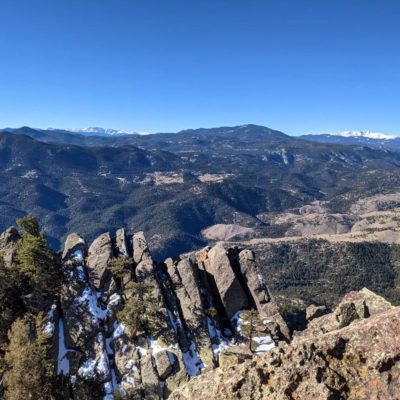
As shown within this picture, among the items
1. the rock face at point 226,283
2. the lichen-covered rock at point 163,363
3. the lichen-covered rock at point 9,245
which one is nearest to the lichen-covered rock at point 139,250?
the rock face at point 226,283

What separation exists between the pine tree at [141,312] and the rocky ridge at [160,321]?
0.83 metres

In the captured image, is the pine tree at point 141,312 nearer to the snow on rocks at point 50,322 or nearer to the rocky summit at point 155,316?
the rocky summit at point 155,316

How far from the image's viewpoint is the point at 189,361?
193 ft

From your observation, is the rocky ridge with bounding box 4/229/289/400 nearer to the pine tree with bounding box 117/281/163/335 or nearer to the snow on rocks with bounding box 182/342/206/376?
the snow on rocks with bounding box 182/342/206/376

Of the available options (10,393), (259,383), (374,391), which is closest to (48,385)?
(10,393)

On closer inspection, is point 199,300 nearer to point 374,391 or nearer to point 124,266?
point 124,266

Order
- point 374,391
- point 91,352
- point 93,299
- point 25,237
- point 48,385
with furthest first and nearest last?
point 25,237 < point 93,299 < point 91,352 < point 48,385 < point 374,391

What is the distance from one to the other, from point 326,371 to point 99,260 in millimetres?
56331

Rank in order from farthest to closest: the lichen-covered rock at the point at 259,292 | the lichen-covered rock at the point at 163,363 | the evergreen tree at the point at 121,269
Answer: the lichen-covered rock at the point at 259,292, the evergreen tree at the point at 121,269, the lichen-covered rock at the point at 163,363

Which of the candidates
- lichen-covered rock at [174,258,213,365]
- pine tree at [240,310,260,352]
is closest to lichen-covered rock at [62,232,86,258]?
lichen-covered rock at [174,258,213,365]

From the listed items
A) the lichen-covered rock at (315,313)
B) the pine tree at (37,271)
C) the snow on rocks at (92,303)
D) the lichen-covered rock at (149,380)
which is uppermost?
the pine tree at (37,271)

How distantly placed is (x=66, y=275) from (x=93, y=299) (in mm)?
7541

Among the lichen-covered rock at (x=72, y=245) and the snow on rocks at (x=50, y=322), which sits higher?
the lichen-covered rock at (x=72, y=245)

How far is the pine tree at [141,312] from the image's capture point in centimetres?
5950
